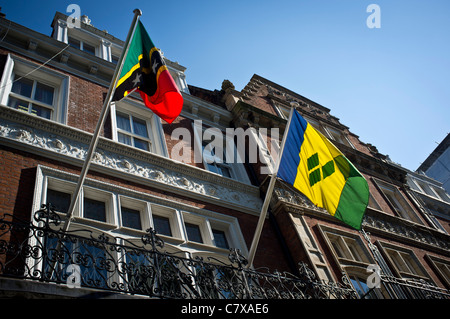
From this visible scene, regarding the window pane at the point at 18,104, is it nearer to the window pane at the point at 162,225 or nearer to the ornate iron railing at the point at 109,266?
the ornate iron railing at the point at 109,266

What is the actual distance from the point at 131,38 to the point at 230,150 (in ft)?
25.1

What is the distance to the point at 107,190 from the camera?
32.1ft

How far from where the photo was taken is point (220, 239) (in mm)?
11281

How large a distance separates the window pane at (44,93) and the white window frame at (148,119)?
6.24ft

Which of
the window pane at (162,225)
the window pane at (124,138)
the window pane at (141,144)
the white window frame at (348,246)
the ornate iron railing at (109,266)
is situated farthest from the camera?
the white window frame at (348,246)

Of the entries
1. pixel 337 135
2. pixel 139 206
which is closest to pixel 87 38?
pixel 139 206

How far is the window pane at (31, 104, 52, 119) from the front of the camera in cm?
1094

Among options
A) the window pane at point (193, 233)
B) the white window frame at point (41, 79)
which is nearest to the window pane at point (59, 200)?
the white window frame at point (41, 79)

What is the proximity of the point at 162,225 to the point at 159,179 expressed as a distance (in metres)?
1.47

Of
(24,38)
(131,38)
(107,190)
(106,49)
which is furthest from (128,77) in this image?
(106,49)

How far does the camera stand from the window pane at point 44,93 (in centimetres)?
1158

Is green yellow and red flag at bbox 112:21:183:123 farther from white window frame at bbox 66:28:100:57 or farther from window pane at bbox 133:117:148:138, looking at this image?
white window frame at bbox 66:28:100:57

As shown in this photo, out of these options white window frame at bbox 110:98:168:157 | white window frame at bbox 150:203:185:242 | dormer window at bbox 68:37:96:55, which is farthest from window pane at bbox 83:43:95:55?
white window frame at bbox 150:203:185:242

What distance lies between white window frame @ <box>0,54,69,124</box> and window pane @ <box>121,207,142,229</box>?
3.27 meters
